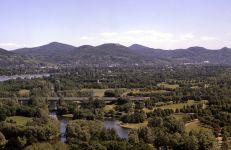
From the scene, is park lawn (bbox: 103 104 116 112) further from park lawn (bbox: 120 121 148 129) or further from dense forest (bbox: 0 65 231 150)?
park lawn (bbox: 120 121 148 129)

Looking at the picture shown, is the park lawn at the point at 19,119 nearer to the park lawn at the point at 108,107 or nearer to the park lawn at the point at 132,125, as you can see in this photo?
the park lawn at the point at 132,125

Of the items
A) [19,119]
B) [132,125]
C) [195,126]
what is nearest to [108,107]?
[132,125]

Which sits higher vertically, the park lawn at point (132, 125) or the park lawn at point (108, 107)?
the park lawn at point (108, 107)

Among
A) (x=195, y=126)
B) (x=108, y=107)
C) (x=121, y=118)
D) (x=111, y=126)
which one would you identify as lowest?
(x=111, y=126)

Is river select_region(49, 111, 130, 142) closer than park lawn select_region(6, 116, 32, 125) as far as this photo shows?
Yes

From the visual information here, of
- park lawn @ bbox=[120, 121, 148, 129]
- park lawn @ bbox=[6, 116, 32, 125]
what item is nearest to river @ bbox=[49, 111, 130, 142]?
park lawn @ bbox=[120, 121, 148, 129]

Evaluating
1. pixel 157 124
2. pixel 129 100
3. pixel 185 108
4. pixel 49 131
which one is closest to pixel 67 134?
pixel 49 131

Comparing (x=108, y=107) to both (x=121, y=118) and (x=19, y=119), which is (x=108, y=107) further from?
(x=19, y=119)

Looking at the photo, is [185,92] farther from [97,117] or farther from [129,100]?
[97,117]

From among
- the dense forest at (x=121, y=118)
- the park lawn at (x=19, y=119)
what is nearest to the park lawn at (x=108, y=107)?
the dense forest at (x=121, y=118)
